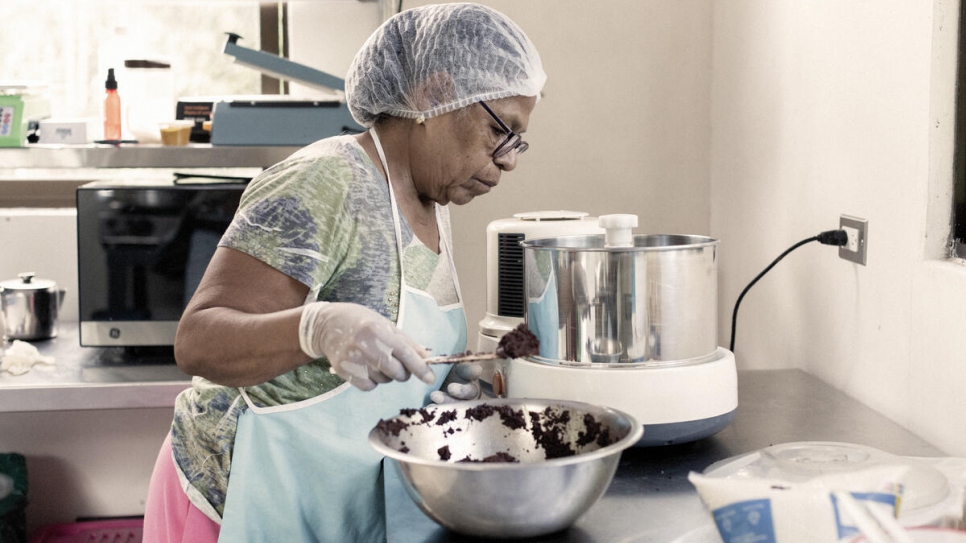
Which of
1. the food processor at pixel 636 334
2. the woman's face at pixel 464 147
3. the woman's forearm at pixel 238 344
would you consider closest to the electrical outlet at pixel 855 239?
the food processor at pixel 636 334

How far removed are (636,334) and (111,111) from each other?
1881mm

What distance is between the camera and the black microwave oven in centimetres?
220

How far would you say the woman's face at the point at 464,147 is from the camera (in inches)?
56.3

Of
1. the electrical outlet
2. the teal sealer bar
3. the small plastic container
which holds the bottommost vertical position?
the electrical outlet

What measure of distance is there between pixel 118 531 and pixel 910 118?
2300mm

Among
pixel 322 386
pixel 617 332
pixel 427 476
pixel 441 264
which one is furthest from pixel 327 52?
pixel 427 476

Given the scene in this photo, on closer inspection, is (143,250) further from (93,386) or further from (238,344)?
(238,344)

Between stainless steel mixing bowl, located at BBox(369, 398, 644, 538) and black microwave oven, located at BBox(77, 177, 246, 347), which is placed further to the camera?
black microwave oven, located at BBox(77, 177, 246, 347)

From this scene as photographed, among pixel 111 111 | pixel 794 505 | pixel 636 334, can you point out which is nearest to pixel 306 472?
pixel 636 334

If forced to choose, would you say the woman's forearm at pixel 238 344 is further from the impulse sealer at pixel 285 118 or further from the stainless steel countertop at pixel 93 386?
the impulse sealer at pixel 285 118

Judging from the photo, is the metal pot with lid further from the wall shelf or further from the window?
the window

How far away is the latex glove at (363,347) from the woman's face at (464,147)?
0.41 meters

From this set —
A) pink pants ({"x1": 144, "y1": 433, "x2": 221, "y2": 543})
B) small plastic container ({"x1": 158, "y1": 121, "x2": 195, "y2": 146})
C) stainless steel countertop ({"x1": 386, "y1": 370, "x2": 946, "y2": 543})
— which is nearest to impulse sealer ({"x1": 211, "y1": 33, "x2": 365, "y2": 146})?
small plastic container ({"x1": 158, "y1": 121, "x2": 195, "y2": 146})

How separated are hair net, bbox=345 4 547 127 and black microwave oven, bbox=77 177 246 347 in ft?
2.88
